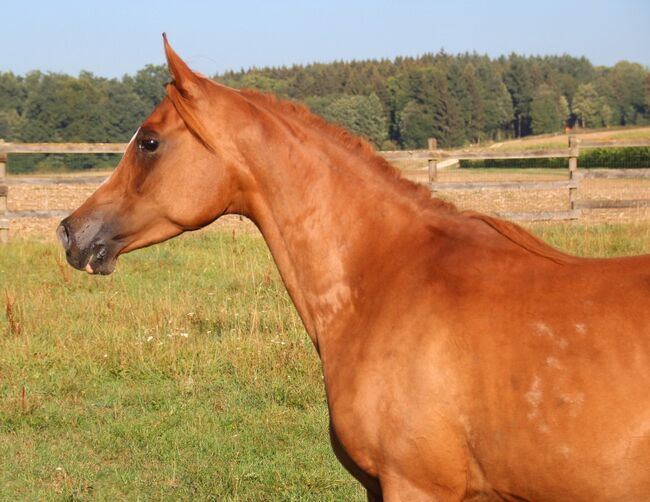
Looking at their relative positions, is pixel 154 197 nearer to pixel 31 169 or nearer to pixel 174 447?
pixel 174 447

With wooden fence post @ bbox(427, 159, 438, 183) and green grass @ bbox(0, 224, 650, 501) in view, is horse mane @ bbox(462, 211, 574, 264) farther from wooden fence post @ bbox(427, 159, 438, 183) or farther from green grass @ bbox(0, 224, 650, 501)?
wooden fence post @ bbox(427, 159, 438, 183)

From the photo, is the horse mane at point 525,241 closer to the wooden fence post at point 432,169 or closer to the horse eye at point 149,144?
the horse eye at point 149,144

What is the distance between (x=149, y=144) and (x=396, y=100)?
69.8 m

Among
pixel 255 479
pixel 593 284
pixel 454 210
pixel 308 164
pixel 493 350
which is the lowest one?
pixel 255 479

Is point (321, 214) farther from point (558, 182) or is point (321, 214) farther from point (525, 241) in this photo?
point (558, 182)

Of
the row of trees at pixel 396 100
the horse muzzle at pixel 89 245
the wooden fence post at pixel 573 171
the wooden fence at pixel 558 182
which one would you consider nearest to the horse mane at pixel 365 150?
the horse muzzle at pixel 89 245

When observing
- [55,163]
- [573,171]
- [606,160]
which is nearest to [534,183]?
[573,171]

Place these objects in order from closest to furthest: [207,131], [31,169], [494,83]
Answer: [207,131] < [31,169] < [494,83]

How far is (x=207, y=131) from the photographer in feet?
9.78

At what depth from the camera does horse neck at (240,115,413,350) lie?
118 inches

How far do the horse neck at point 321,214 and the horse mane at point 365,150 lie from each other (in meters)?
0.04

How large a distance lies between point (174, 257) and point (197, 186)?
27.5 ft

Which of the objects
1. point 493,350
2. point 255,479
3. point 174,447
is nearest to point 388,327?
point 493,350

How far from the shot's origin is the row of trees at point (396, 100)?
183 feet
